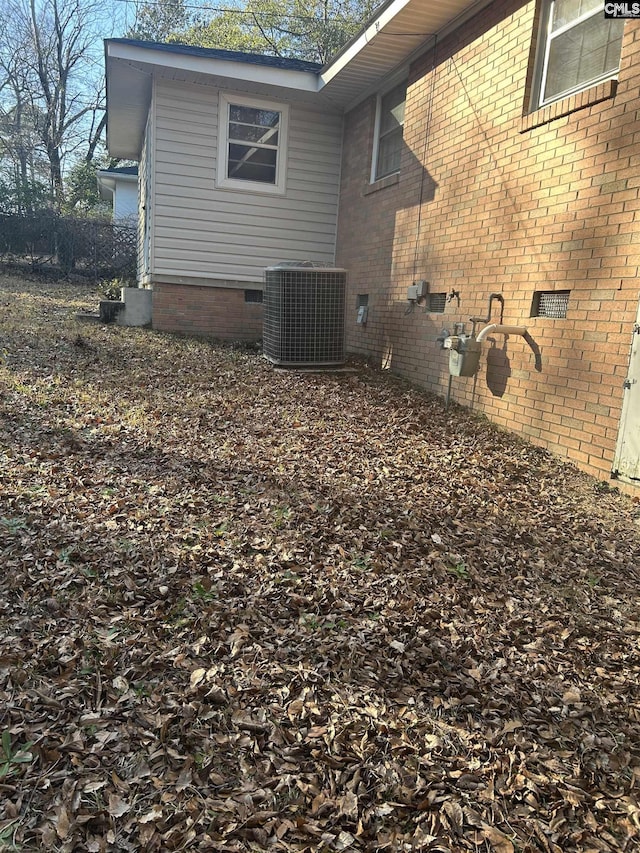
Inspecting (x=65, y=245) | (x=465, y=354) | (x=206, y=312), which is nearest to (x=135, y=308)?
(x=206, y=312)

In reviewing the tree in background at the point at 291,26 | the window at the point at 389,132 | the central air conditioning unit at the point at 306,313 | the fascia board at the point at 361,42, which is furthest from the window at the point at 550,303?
the tree in background at the point at 291,26

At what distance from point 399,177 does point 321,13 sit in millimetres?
17462

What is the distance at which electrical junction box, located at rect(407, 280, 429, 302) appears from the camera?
7.03 m

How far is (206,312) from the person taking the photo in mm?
9758

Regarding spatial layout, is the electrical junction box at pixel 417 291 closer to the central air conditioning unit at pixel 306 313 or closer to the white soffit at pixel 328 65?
the central air conditioning unit at pixel 306 313

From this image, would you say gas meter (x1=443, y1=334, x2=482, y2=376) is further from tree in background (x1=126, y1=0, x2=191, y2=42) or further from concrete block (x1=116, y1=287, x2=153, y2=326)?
tree in background (x1=126, y1=0, x2=191, y2=42)

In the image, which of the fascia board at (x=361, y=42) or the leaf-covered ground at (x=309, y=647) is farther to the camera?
the fascia board at (x=361, y=42)

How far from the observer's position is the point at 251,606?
107 inches

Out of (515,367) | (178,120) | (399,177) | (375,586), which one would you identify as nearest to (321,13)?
(178,120)

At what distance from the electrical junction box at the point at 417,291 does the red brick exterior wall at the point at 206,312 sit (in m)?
3.53

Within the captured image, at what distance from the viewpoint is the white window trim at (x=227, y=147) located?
9336 millimetres

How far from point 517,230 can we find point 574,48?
5.10 ft

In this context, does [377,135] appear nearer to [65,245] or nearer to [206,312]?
[206,312]

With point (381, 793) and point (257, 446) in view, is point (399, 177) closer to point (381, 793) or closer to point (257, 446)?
point (257, 446)
